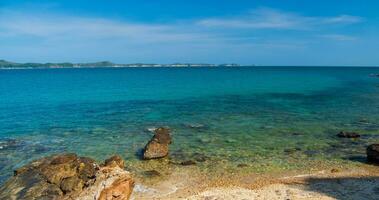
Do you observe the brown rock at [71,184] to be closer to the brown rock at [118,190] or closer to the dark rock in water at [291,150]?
the brown rock at [118,190]

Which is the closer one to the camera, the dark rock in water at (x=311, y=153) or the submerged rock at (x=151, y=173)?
the submerged rock at (x=151, y=173)

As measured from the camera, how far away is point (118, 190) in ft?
51.9

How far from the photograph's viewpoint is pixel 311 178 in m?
22.4

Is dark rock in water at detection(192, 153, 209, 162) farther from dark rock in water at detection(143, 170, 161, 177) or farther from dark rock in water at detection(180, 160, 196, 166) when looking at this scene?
dark rock in water at detection(143, 170, 161, 177)

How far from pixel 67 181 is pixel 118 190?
371 centimetres

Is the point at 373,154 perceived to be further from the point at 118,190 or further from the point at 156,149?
the point at 118,190

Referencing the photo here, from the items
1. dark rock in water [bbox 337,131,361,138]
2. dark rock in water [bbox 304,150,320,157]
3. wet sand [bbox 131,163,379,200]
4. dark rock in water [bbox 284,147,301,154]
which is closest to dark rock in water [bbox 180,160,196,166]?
wet sand [bbox 131,163,379,200]

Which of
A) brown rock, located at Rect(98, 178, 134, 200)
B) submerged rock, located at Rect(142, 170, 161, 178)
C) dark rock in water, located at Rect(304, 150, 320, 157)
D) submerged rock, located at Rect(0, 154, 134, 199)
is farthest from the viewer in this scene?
dark rock in water, located at Rect(304, 150, 320, 157)

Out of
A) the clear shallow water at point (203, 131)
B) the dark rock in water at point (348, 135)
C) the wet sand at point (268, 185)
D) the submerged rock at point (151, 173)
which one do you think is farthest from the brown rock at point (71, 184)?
the dark rock in water at point (348, 135)

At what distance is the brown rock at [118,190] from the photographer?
15539 mm

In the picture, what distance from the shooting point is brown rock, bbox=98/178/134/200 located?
15539 mm

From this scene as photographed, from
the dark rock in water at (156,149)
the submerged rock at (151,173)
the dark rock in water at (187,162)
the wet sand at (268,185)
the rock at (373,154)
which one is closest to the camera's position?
the wet sand at (268,185)

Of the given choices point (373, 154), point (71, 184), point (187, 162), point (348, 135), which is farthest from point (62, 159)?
point (348, 135)

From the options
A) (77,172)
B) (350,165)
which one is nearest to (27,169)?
(77,172)
